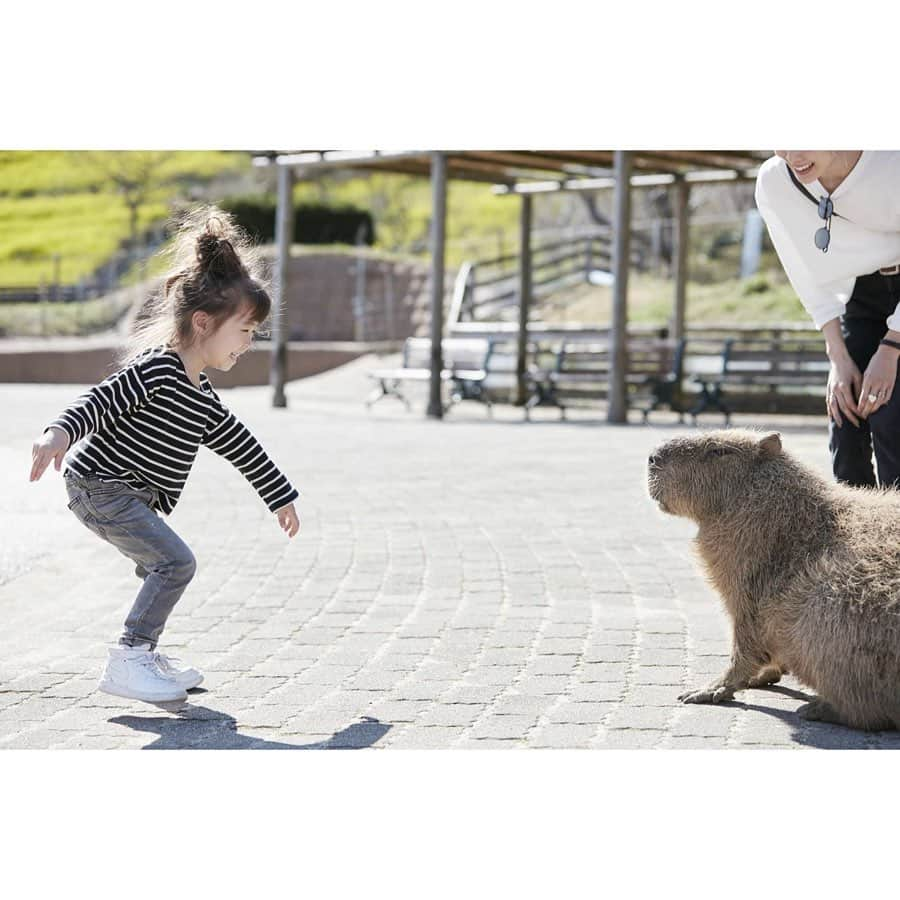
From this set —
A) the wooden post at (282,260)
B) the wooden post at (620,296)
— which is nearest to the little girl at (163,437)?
the wooden post at (620,296)

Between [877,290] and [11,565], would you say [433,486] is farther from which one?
[877,290]

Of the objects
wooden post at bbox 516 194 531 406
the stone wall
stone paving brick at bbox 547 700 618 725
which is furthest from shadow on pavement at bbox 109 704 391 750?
the stone wall

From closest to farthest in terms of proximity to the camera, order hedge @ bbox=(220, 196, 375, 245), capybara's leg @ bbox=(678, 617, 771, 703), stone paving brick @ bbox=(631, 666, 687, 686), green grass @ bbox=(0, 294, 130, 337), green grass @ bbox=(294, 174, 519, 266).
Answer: capybara's leg @ bbox=(678, 617, 771, 703), stone paving brick @ bbox=(631, 666, 687, 686), green grass @ bbox=(0, 294, 130, 337), hedge @ bbox=(220, 196, 375, 245), green grass @ bbox=(294, 174, 519, 266)

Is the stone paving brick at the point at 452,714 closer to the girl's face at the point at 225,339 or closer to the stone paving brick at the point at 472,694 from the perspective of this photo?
the stone paving brick at the point at 472,694

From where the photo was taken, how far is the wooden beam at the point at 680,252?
19.9 metres

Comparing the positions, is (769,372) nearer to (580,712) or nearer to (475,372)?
(475,372)

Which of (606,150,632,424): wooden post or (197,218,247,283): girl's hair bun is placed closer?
(197,218,247,283): girl's hair bun

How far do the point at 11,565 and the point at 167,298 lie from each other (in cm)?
328

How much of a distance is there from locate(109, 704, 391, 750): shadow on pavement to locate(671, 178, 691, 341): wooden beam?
16081mm

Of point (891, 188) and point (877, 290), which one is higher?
point (891, 188)

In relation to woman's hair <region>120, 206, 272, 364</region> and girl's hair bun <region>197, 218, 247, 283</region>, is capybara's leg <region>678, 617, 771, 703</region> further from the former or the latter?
girl's hair bun <region>197, 218, 247, 283</region>

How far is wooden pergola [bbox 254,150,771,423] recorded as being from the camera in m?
17.4

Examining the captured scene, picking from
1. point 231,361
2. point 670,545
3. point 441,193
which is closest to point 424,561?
point 670,545

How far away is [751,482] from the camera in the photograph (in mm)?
4387
